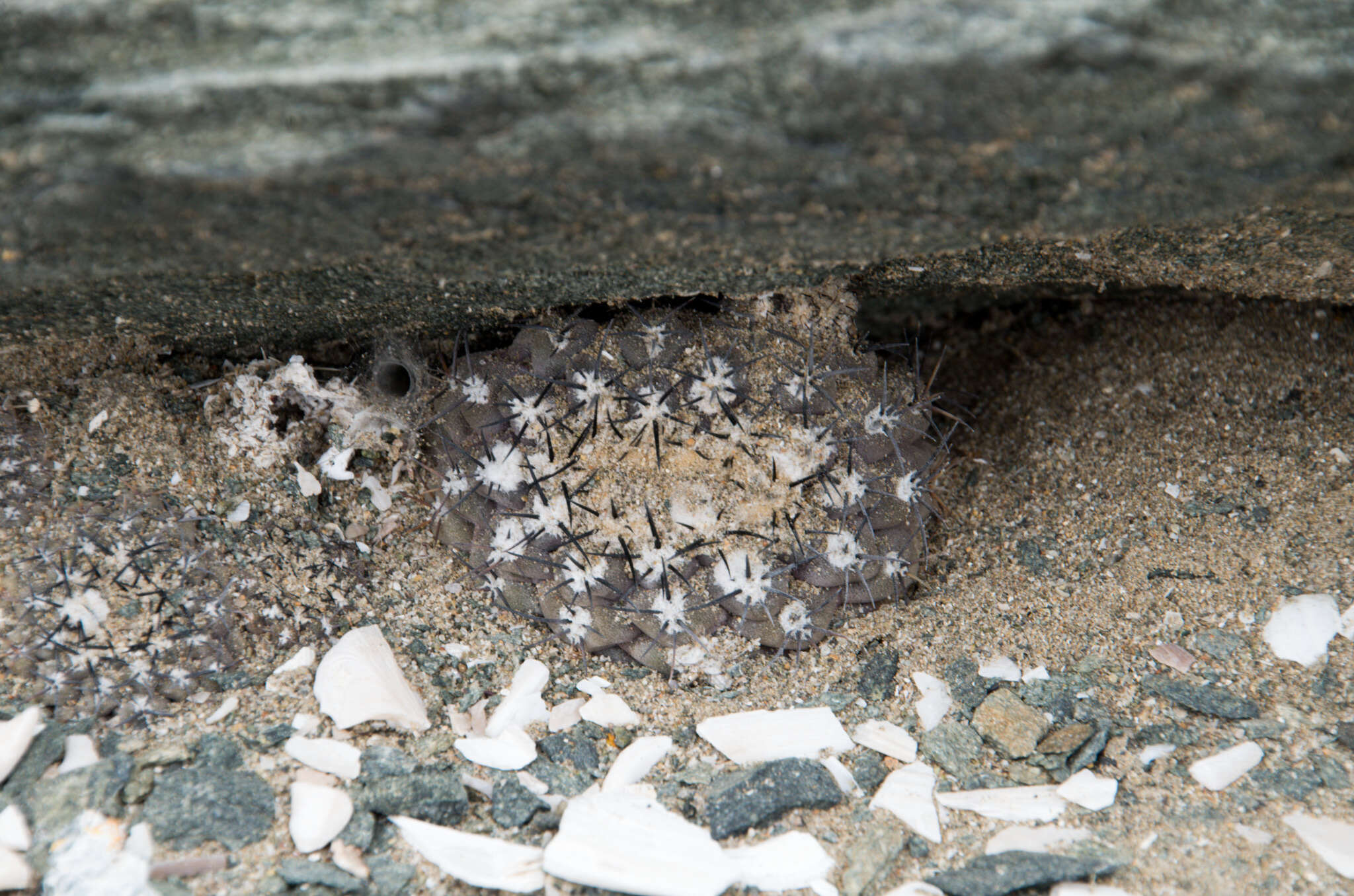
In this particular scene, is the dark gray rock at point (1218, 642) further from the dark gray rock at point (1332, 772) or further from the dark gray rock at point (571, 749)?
the dark gray rock at point (571, 749)

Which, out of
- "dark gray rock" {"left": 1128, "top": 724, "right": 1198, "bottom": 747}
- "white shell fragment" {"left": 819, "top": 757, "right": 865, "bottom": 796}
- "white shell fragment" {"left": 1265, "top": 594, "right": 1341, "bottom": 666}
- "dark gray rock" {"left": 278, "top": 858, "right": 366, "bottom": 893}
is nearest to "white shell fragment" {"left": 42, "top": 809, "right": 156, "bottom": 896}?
"dark gray rock" {"left": 278, "top": 858, "right": 366, "bottom": 893}

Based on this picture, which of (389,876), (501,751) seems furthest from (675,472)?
(389,876)

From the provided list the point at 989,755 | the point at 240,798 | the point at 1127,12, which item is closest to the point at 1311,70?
the point at 1127,12

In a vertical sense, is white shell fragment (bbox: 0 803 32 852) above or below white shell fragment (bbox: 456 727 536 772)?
above

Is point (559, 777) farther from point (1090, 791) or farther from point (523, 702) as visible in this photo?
point (1090, 791)

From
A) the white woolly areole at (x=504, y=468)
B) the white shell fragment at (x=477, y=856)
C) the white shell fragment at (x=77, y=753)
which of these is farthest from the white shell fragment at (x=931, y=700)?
the white shell fragment at (x=77, y=753)

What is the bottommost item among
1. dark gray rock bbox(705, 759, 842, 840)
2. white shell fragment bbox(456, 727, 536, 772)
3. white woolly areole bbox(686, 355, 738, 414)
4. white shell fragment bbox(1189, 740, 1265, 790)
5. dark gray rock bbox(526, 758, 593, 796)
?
dark gray rock bbox(526, 758, 593, 796)

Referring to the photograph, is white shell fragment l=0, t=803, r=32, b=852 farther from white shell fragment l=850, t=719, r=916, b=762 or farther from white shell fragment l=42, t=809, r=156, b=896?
white shell fragment l=850, t=719, r=916, b=762
